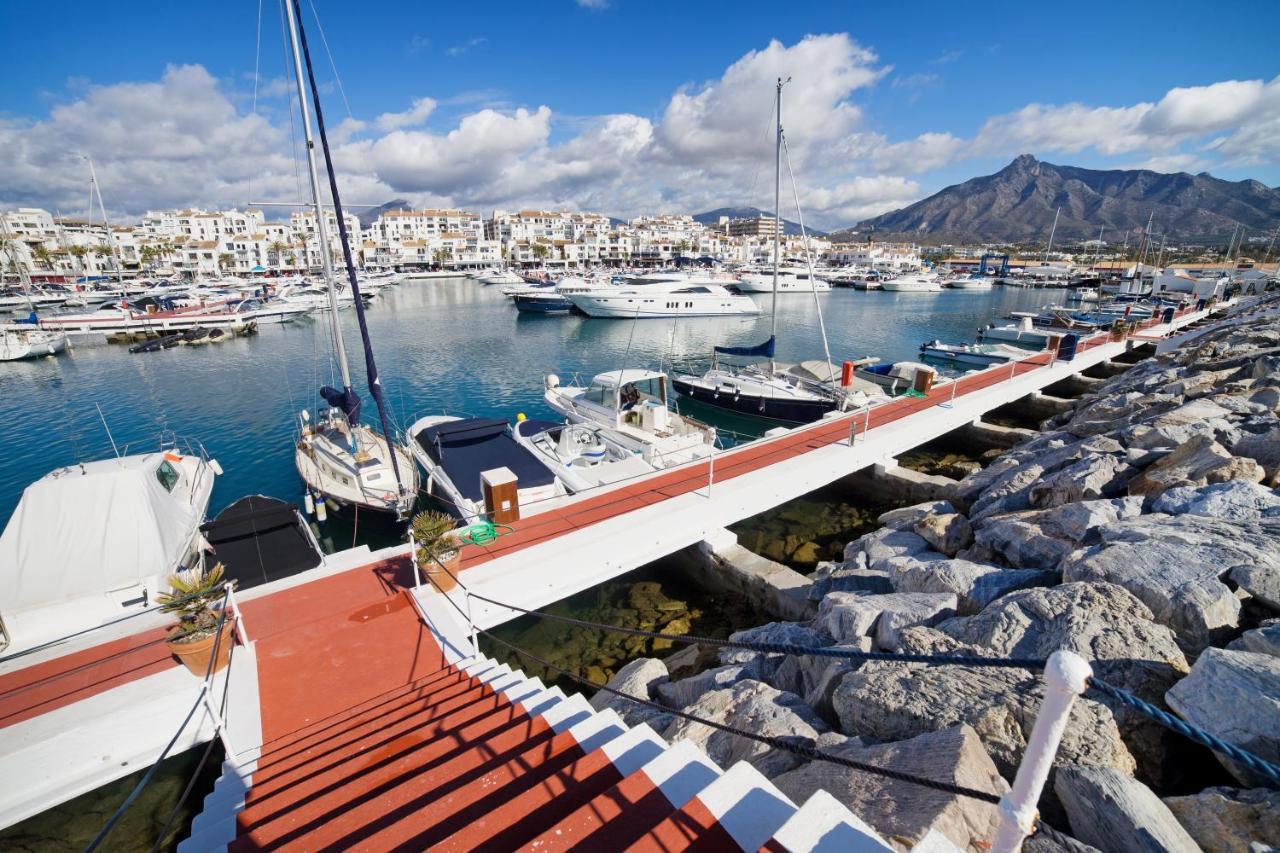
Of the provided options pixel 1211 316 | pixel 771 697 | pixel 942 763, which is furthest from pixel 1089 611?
pixel 1211 316

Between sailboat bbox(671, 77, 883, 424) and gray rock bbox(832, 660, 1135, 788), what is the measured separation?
1520cm

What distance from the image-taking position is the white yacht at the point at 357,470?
13211 mm

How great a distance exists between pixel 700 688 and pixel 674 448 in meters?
8.39

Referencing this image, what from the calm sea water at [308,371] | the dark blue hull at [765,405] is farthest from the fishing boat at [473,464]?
the dark blue hull at [765,405]

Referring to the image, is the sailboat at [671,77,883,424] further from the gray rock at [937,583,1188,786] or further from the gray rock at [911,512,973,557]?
the gray rock at [937,583,1188,786]

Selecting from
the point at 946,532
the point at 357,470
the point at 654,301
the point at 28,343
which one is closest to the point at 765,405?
the point at 946,532

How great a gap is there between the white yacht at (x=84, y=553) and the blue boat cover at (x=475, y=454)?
17.5 feet

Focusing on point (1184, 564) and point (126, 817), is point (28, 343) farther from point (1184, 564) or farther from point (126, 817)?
point (1184, 564)

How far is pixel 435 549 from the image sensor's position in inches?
307

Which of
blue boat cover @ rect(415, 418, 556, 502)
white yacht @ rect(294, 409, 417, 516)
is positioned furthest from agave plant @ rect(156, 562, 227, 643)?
white yacht @ rect(294, 409, 417, 516)

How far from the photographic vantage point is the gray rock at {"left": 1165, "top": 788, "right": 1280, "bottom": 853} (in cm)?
297

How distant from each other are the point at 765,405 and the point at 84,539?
1965 cm

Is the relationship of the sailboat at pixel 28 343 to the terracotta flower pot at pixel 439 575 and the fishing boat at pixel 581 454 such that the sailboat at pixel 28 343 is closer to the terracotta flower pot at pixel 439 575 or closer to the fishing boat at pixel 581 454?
the fishing boat at pixel 581 454

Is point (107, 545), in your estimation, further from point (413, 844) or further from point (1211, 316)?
point (1211, 316)
